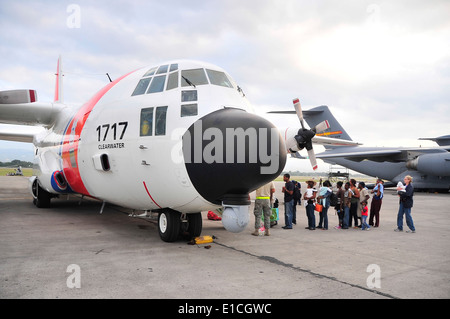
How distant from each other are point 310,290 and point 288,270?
969 mm

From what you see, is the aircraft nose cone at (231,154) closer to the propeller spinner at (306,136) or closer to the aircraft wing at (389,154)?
the propeller spinner at (306,136)

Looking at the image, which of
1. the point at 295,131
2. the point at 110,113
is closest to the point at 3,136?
the point at 110,113

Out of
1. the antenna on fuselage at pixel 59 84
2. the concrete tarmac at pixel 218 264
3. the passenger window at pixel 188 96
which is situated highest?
the antenna on fuselage at pixel 59 84

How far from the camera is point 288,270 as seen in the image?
550cm

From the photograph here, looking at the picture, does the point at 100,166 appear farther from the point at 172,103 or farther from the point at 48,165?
the point at 48,165

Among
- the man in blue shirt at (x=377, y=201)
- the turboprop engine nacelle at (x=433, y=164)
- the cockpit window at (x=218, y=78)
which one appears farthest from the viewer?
the turboprop engine nacelle at (x=433, y=164)

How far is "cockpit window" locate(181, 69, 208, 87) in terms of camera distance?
21.6ft

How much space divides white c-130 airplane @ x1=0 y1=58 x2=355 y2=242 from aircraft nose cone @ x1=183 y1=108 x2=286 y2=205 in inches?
0.7

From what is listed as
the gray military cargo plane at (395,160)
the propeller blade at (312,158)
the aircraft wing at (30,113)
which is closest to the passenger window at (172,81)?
the propeller blade at (312,158)

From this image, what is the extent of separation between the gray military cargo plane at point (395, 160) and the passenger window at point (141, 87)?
19924mm

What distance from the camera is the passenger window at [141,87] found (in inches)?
280

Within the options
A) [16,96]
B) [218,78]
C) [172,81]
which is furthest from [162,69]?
[16,96]

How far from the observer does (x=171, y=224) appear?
697cm
